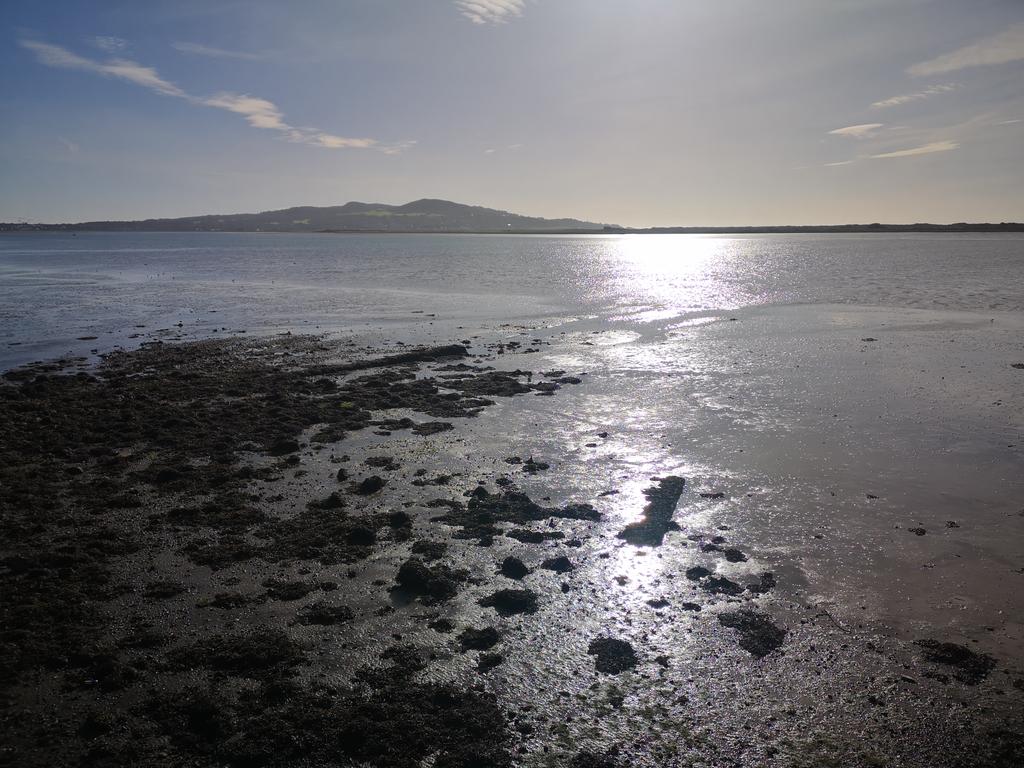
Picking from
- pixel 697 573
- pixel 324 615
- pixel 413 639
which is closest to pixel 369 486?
pixel 324 615

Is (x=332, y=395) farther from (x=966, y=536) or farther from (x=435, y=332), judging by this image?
(x=966, y=536)

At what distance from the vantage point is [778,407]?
13977mm

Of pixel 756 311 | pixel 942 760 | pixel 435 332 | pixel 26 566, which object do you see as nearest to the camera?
pixel 942 760

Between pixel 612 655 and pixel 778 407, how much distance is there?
9.84 metres

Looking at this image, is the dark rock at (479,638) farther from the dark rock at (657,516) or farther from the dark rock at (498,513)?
the dark rock at (657,516)

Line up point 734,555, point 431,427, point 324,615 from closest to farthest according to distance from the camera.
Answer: point 324,615 → point 734,555 → point 431,427

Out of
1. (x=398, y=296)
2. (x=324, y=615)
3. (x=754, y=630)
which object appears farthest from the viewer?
(x=398, y=296)

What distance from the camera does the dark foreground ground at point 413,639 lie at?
4.74 metres

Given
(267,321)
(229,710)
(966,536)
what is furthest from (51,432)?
(267,321)

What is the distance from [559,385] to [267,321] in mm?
17004

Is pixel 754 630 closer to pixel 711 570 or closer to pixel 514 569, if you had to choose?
pixel 711 570

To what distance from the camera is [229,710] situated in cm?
499

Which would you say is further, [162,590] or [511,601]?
[162,590]

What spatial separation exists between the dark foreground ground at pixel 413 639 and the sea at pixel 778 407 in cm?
60
